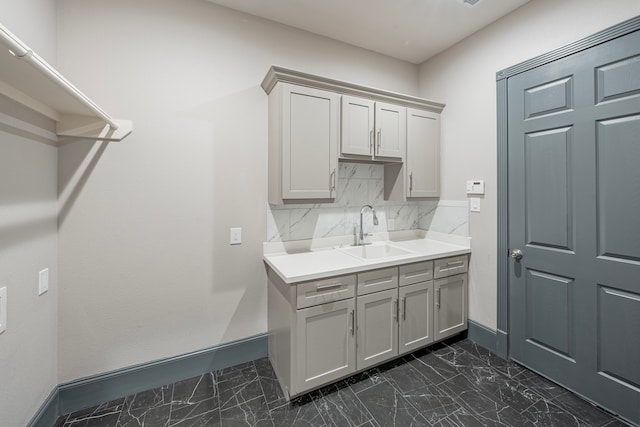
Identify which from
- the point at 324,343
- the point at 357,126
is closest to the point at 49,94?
the point at 357,126

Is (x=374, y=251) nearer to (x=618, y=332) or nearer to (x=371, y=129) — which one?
(x=371, y=129)

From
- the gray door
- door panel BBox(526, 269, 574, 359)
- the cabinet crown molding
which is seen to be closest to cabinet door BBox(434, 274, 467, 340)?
the gray door

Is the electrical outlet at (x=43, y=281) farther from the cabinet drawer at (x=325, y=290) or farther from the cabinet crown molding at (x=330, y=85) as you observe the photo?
the cabinet crown molding at (x=330, y=85)

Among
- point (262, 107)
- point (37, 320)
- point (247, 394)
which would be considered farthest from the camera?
point (262, 107)

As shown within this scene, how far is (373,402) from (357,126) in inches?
Result: 78.0

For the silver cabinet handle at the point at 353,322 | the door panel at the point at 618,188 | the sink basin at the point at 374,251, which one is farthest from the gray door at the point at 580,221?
the silver cabinet handle at the point at 353,322

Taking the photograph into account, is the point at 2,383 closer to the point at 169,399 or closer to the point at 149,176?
the point at 169,399

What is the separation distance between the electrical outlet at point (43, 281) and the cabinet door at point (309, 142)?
4.69 ft

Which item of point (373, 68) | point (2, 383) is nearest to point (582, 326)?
point (373, 68)

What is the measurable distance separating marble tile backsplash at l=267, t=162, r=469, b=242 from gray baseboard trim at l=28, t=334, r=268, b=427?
0.90 metres

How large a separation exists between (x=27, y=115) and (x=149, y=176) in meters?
0.62

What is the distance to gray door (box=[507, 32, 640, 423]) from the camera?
157 centimetres

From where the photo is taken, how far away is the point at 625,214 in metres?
1.58

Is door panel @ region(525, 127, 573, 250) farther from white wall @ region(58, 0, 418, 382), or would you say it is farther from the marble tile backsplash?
white wall @ region(58, 0, 418, 382)
